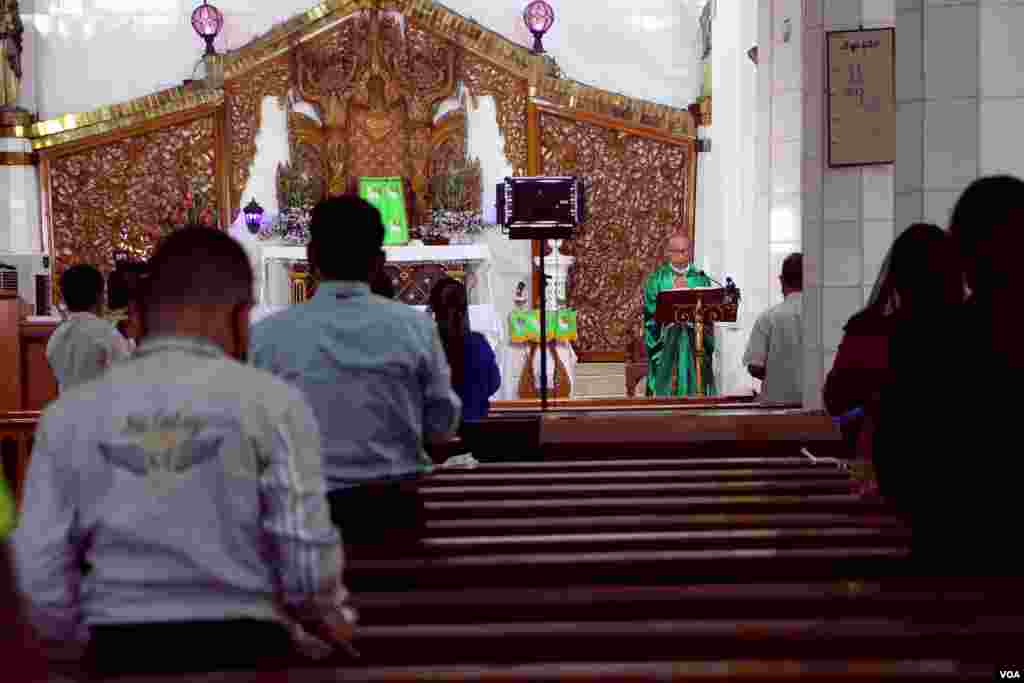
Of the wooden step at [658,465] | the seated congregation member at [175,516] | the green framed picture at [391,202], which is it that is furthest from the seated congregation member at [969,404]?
the green framed picture at [391,202]

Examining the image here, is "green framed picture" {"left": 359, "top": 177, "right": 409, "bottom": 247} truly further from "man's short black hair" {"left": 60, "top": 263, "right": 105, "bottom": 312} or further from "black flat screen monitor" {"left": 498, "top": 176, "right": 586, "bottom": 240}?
"man's short black hair" {"left": 60, "top": 263, "right": 105, "bottom": 312}

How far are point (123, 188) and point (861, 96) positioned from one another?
416 inches

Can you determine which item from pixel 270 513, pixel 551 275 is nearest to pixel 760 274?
pixel 551 275

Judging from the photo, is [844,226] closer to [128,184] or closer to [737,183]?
[737,183]

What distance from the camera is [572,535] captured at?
4.32 metres

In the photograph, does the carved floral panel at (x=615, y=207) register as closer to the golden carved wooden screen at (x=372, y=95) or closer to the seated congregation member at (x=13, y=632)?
the golden carved wooden screen at (x=372, y=95)

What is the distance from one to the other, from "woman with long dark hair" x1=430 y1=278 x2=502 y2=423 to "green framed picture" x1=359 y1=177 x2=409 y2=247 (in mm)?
9040

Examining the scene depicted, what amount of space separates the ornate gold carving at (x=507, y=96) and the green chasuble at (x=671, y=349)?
4.75m

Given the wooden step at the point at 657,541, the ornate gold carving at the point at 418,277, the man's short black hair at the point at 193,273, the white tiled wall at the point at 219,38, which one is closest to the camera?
the man's short black hair at the point at 193,273

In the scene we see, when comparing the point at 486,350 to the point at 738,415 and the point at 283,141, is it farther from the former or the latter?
the point at 283,141

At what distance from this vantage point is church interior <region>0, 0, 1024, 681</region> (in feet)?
11.2

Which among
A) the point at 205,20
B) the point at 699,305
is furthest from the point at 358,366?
the point at 205,20

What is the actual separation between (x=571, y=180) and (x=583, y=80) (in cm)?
853

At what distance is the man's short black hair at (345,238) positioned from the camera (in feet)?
12.7
